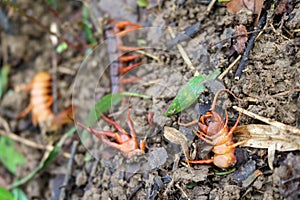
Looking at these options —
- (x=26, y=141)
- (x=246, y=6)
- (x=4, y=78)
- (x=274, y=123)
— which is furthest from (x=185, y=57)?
(x=4, y=78)

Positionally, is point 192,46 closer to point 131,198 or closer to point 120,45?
point 120,45

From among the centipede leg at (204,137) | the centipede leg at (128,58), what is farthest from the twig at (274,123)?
the centipede leg at (128,58)

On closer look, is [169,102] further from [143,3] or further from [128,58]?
[143,3]

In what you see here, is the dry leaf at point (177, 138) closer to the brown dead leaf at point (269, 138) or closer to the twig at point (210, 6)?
the brown dead leaf at point (269, 138)

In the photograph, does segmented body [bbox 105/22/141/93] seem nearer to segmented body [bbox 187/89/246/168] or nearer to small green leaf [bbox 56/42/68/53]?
small green leaf [bbox 56/42/68/53]

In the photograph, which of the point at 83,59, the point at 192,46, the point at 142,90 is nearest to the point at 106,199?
the point at 142,90

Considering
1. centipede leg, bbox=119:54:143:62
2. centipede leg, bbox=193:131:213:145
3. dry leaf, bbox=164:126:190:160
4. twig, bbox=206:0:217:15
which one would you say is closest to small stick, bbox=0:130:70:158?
centipede leg, bbox=119:54:143:62

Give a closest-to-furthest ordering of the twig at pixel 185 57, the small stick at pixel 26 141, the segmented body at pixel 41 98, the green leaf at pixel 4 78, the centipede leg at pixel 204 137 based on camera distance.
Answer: the centipede leg at pixel 204 137
the twig at pixel 185 57
the small stick at pixel 26 141
the segmented body at pixel 41 98
the green leaf at pixel 4 78
